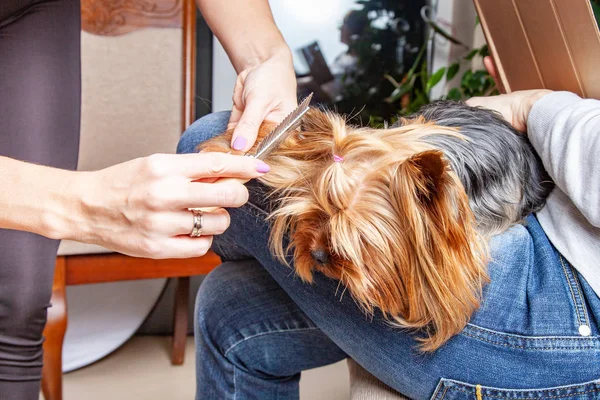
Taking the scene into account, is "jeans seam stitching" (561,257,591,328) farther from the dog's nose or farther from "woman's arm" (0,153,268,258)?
"woman's arm" (0,153,268,258)

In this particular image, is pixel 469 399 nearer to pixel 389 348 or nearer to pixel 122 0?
pixel 389 348

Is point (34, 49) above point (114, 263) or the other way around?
above

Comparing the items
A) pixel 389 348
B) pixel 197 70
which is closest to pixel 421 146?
pixel 389 348

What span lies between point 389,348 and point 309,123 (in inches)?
15.0

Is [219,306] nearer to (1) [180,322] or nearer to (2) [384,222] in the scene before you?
(2) [384,222]

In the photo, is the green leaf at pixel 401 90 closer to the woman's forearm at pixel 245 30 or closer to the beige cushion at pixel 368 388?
the woman's forearm at pixel 245 30

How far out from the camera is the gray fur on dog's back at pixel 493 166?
1036 mm

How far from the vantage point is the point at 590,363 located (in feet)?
2.73

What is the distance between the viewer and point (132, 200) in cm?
69

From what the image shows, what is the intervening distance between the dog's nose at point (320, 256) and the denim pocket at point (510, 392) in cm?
23

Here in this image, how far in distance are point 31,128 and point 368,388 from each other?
27.8 inches

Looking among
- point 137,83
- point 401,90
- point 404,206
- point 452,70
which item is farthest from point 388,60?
point 404,206

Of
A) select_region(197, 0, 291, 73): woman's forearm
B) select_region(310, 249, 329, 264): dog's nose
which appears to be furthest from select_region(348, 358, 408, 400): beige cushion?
select_region(197, 0, 291, 73): woman's forearm

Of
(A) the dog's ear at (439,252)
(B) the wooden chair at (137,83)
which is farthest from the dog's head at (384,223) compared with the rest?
(B) the wooden chair at (137,83)
